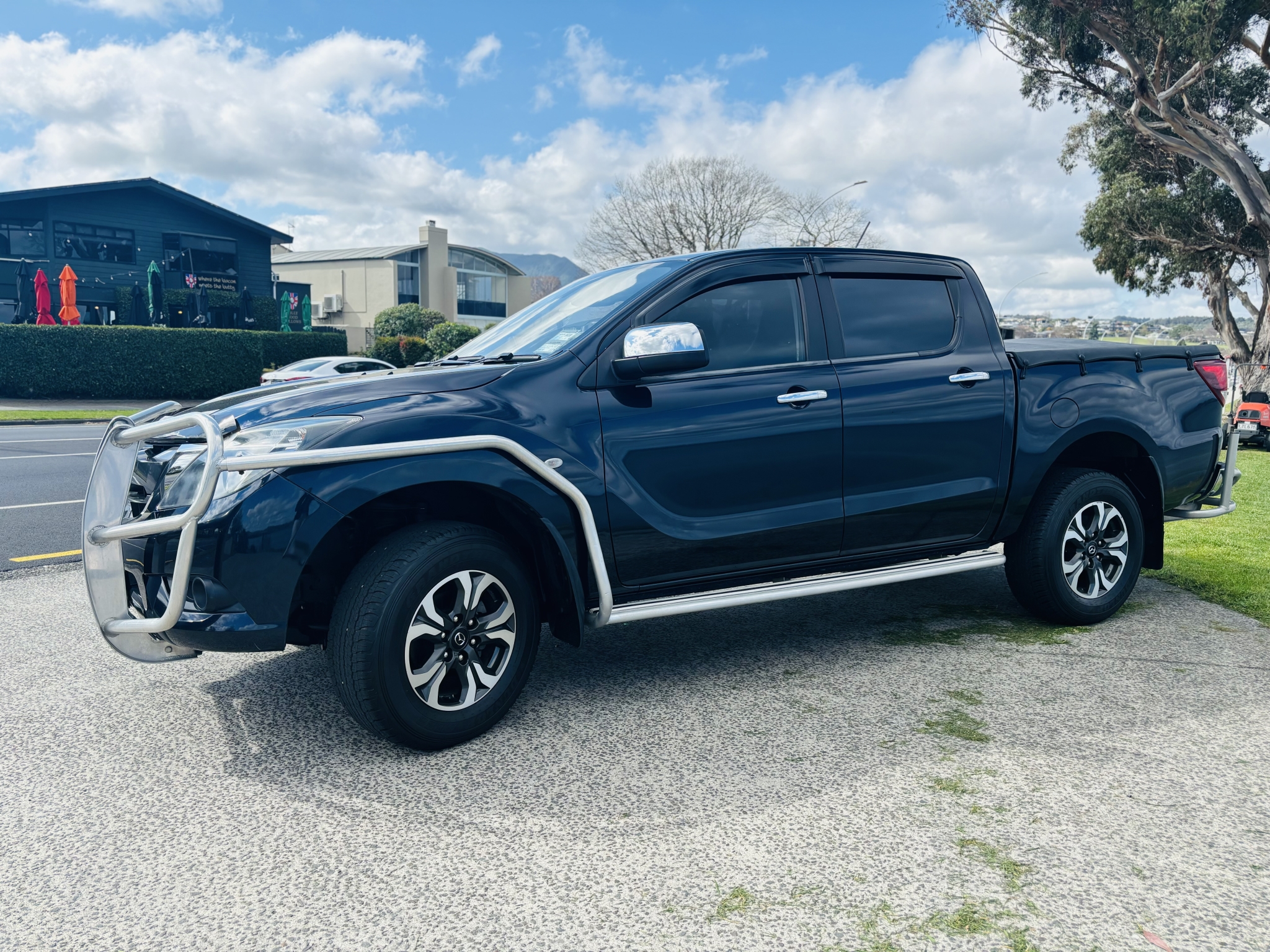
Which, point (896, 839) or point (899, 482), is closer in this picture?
point (896, 839)

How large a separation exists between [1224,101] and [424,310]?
32003 millimetres

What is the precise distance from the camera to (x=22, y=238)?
33.5 meters

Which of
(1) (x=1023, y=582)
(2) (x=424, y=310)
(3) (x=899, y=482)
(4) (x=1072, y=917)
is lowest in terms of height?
(4) (x=1072, y=917)

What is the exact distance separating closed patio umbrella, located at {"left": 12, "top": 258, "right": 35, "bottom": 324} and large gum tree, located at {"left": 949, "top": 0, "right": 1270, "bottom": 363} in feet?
91.6

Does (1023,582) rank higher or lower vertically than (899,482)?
lower

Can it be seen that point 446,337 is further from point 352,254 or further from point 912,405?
point 912,405

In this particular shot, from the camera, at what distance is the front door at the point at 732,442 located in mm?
3678

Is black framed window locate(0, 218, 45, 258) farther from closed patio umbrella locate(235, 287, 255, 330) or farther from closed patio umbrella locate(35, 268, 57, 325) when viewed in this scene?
closed patio umbrella locate(35, 268, 57, 325)

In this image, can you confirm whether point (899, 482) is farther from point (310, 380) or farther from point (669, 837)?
point (310, 380)

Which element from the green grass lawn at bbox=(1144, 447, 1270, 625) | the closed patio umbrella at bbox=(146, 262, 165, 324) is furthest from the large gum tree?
the closed patio umbrella at bbox=(146, 262, 165, 324)

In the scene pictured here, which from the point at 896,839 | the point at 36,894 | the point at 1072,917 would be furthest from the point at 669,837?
the point at 36,894

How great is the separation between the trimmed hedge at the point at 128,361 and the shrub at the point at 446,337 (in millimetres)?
8522

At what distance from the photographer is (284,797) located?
302 cm

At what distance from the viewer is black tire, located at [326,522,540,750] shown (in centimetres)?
312
